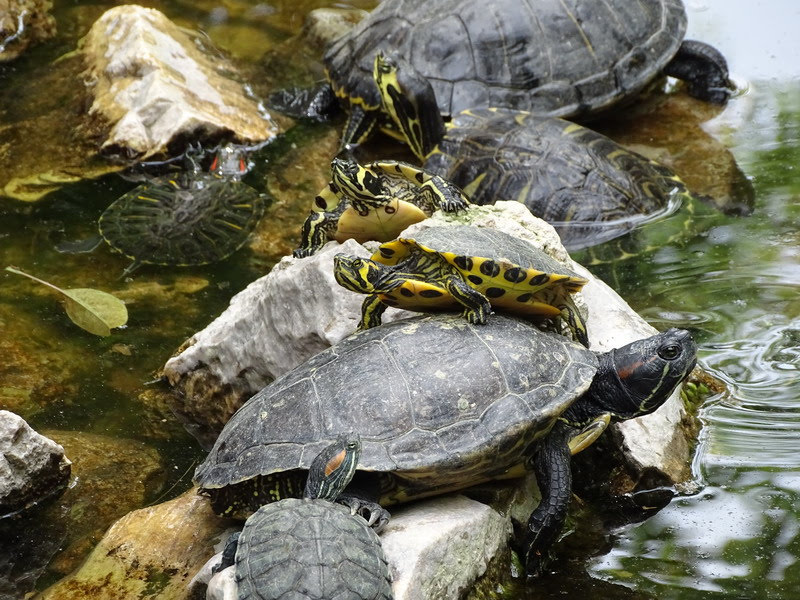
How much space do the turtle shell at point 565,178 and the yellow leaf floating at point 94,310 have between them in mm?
2439

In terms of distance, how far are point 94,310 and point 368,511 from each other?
254 centimetres

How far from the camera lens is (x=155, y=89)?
6.99 meters

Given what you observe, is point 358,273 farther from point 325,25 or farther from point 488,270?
point 325,25

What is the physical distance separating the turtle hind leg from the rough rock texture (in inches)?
140

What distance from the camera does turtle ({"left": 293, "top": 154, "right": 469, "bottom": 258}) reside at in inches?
168

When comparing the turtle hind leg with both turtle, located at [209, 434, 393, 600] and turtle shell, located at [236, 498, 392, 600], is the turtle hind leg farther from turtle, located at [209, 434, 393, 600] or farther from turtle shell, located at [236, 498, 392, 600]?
turtle shell, located at [236, 498, 392, 600]

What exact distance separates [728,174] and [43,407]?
4.83 m

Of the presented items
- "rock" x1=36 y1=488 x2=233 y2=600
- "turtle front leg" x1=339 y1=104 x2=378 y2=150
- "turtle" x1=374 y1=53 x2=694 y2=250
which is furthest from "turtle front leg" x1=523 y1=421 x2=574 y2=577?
"turtle front leg" x1=339 y1=104 x2=378 y2=150

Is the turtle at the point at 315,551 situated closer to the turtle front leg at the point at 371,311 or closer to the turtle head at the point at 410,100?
the turtle front leg at the point at 371,311

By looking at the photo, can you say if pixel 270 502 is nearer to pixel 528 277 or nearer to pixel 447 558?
pixel 447 558

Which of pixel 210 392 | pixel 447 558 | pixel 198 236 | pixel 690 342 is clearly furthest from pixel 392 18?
pixel 447 558

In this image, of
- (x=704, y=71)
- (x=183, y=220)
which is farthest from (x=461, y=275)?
(x=704, y=71)

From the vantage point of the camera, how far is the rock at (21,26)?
8053 mm

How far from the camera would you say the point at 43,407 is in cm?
445
